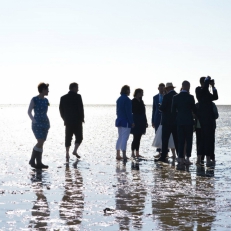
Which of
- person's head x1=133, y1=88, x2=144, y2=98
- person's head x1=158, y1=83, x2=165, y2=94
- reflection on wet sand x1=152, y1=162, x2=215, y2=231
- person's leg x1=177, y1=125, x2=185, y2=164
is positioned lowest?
reflection on wet sand x1=152, y1=162, x2=215, y2=231

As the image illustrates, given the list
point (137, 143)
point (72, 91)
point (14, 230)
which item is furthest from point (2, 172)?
point (14, 230)

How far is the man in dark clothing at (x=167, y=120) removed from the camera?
14.0 meters

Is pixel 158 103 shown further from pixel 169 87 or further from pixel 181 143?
pixel 181 143

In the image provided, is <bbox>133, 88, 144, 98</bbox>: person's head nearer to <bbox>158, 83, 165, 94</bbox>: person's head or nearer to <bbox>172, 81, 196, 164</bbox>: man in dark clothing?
<bbox>158, 83, 165, 94</bbox>: person's head

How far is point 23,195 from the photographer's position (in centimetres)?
880

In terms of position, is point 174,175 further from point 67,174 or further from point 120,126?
point 120,126

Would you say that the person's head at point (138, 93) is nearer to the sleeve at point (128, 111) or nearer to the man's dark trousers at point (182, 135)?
the sleeve at point (128, 111)

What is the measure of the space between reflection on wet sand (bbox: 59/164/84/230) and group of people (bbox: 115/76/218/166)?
3138mm

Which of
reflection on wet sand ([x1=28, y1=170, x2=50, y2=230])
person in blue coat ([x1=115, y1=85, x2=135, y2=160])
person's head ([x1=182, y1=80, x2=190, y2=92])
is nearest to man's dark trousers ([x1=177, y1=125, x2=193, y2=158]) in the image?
person's head ([x1=182, y1=80, x2=190, y2=92])

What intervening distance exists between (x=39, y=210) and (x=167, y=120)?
22.9 feet

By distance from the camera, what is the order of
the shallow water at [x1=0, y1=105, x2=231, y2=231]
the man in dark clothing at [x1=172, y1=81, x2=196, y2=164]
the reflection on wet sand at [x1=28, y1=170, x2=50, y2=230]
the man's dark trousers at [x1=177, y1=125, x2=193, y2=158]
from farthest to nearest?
the man's dark trousers at [x1=177, y1=125, x2=193, y2=158] → the man in dark clothing at [x1=172, y1=81, x2=196, y2=164] → the shallow water at [x1=0, y1=105, x2=231, y2=231] → the reflection on wet sand at [x1=28, y1=170, x2=50, y2=230]

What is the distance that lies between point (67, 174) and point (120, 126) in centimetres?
348

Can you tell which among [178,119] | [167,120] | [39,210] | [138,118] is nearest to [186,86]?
[178,119]

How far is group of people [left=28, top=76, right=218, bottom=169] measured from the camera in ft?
40.7
